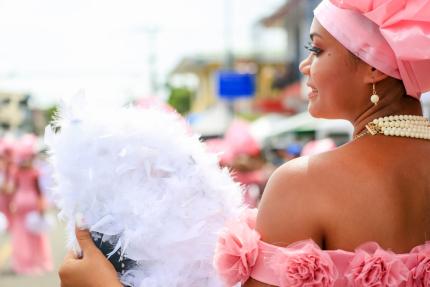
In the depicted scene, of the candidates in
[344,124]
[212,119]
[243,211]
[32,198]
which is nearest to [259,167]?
[32,198]

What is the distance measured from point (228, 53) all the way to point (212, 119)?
686 cm

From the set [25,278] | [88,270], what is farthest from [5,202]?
[88,270]

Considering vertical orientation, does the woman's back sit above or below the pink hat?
below

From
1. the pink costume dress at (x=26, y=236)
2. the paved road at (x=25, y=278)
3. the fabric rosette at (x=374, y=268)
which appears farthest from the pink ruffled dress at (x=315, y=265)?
the pink costume dress at (x=26, y=236)

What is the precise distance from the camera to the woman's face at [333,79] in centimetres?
173

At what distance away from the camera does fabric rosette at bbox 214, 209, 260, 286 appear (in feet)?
5.46

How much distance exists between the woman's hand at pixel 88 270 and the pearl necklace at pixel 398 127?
2.36ft

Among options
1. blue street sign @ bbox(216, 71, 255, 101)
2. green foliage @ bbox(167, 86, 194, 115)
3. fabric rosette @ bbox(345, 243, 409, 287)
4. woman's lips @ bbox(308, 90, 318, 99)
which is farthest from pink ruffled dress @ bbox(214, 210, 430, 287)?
green foliage @ bbox(167, 86, 194, 115)

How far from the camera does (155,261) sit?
1.92m

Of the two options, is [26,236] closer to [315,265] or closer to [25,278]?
[25,278]

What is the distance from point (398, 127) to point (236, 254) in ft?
1.64

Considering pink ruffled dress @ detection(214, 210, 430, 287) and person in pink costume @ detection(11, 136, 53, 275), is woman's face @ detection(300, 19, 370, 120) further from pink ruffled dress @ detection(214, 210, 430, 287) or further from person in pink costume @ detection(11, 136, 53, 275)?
person in pink costume @ detection(11, 136, 53, 275)

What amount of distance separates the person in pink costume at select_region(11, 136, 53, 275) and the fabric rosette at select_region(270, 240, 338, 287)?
8.39 m

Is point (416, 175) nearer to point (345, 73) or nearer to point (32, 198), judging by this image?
point (345, 73)
